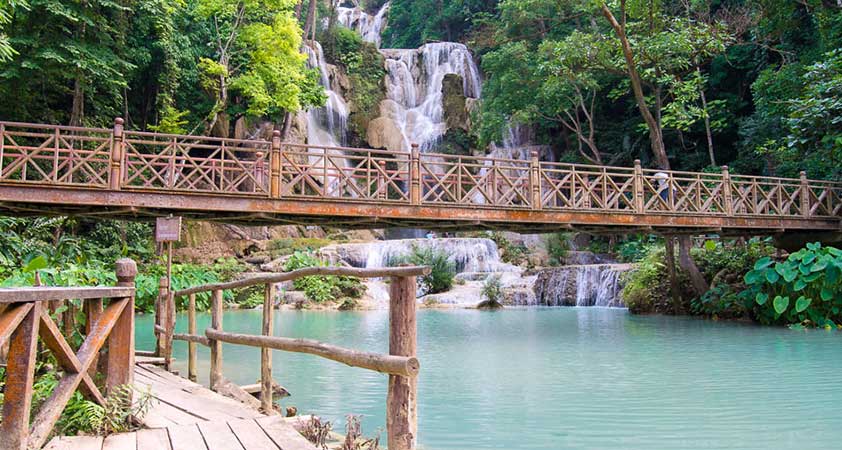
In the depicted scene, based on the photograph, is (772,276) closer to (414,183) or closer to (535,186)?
(535,186)

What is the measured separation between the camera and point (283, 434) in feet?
12.4

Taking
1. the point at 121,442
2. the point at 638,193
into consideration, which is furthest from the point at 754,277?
the point at 121,442

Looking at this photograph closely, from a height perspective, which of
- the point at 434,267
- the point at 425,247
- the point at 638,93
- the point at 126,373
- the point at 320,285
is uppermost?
the point at 638,93

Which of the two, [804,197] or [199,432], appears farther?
[804,197]

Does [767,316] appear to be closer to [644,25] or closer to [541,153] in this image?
[644,25]

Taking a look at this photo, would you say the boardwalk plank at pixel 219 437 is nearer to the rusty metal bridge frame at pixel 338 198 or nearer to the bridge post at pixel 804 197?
the rusty metal bridge frame at pixel 338 198

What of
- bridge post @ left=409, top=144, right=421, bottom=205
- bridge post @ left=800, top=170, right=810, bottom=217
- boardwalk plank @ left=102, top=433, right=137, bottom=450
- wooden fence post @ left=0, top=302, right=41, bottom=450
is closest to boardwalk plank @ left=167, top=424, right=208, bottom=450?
boardwalk plank @ left=102, top=433, right=137, bottom=450

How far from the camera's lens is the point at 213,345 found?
627cm

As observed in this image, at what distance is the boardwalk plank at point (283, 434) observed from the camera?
356 centimetres

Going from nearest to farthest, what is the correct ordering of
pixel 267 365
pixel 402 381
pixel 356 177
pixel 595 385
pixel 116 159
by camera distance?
pixel 402 381 < pixel 267 365 < pixel 595 385 < pixel 116 159 < pixel 356 177

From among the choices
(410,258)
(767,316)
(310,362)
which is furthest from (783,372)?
(410,258)

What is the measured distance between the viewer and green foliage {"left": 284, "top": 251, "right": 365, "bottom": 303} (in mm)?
21089

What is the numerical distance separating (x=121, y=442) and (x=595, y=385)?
199 inches

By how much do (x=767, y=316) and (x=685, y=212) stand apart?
2889 millimetres
